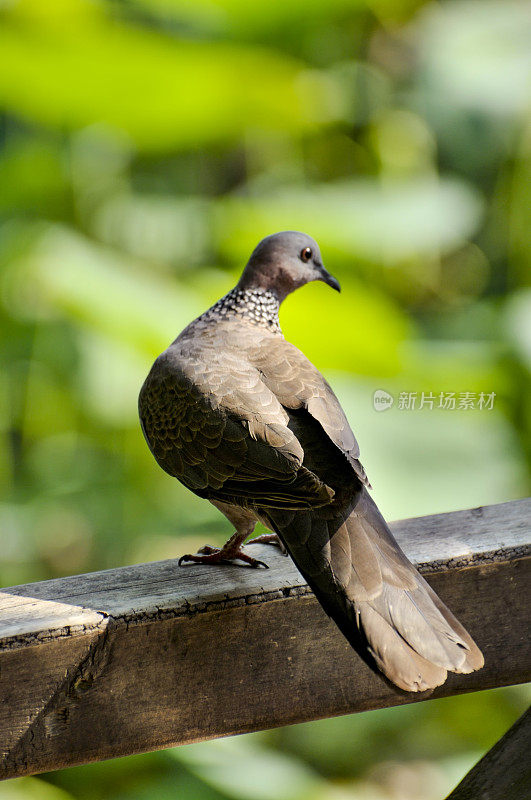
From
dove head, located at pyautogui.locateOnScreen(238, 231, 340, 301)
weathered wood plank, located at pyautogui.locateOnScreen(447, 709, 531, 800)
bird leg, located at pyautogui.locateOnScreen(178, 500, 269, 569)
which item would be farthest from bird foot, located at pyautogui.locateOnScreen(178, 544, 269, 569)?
dove head, located at pyautogui.locateOnScreen(238, 231, 340, 301)

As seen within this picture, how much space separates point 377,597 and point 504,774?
0.37m

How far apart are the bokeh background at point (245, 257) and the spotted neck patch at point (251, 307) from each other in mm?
989

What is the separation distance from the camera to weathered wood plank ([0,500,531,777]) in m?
1.01

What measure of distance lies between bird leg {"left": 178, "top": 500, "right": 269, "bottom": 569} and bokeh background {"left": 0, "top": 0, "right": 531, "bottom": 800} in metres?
1.06

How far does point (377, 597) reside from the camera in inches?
42.3

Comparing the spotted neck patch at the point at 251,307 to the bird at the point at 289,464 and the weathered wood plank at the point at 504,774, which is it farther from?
the weathered wood plank at the point at 504,774

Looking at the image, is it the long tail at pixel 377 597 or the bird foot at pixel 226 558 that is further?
the bird foot at pixel 226 558

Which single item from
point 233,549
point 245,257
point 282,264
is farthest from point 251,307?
point 245,257

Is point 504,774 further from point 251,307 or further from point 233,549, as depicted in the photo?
point 251,307

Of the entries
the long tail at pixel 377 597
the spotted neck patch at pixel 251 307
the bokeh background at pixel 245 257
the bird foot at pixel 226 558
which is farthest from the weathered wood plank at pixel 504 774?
the bokeh background at pixel 245 257

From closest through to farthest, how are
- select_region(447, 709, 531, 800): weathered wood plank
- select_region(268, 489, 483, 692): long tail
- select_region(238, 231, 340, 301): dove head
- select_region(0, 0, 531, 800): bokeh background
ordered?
select_region(268, 489, 483, 692): long tail, select_region(447, 709, 531, 800): weathered wood plank, select_region(238, 231, 340, 301): dove head, select_region(0, 0, 531, 800): bokeh background

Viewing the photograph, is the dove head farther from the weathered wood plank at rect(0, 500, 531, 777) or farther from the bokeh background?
the bokeh background

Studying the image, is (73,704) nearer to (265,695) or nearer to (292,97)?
(265,695)

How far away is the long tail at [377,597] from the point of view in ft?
3.31
